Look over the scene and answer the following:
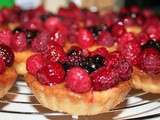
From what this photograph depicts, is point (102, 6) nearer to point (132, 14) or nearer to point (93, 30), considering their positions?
point (132, 14)

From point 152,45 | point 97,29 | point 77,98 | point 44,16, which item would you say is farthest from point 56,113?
point 44,16

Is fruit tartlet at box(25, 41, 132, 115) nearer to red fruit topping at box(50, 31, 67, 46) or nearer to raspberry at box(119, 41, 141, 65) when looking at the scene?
raspberry at box(119, 41, 141, 65)

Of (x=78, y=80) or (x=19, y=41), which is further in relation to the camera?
(x=19, y=41)

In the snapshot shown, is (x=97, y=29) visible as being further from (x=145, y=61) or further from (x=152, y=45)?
(x=145, y=61)

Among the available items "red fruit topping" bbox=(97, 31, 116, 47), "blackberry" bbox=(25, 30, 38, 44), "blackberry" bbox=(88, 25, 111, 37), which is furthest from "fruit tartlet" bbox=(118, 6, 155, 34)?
"blackberry" bbox=(25, 30, 38, 44)

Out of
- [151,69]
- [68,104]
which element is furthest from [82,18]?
[68,104]

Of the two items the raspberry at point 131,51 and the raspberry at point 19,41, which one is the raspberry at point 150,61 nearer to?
the raspberry at point 131,51
